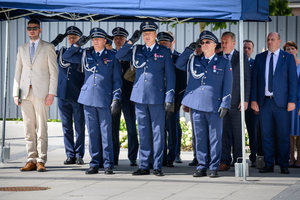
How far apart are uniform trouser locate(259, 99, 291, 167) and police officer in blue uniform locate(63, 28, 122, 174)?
2.17 metres

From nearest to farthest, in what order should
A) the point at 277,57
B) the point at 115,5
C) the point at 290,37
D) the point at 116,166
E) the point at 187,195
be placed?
the point at 187,195
the point at 115,5
the point at 277,57
the point at 116,166
the point at 290,37

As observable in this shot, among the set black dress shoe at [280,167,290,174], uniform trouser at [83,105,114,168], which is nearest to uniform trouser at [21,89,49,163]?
uniform trouser at [83,105,114,168]

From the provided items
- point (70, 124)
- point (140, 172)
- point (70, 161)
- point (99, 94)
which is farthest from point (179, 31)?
point (140, 172)

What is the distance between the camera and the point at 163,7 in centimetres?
919

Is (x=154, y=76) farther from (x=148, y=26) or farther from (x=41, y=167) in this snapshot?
(x=41, y=167)

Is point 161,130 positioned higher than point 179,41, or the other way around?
point 179,41

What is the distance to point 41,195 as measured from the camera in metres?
8.12

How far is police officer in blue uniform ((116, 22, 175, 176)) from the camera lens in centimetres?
973

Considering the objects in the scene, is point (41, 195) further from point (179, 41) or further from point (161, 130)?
point (179, 41)

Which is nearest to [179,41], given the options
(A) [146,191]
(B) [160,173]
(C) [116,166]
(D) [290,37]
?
(D) [290,37]

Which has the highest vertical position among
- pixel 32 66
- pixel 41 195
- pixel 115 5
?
pixel 115 5

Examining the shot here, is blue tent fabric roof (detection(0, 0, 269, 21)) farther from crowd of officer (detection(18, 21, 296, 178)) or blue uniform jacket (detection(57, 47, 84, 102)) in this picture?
blue uniform jacket (detection(57, 47, 84, 102))

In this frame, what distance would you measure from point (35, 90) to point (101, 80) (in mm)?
1039

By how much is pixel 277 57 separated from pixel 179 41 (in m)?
6.30
